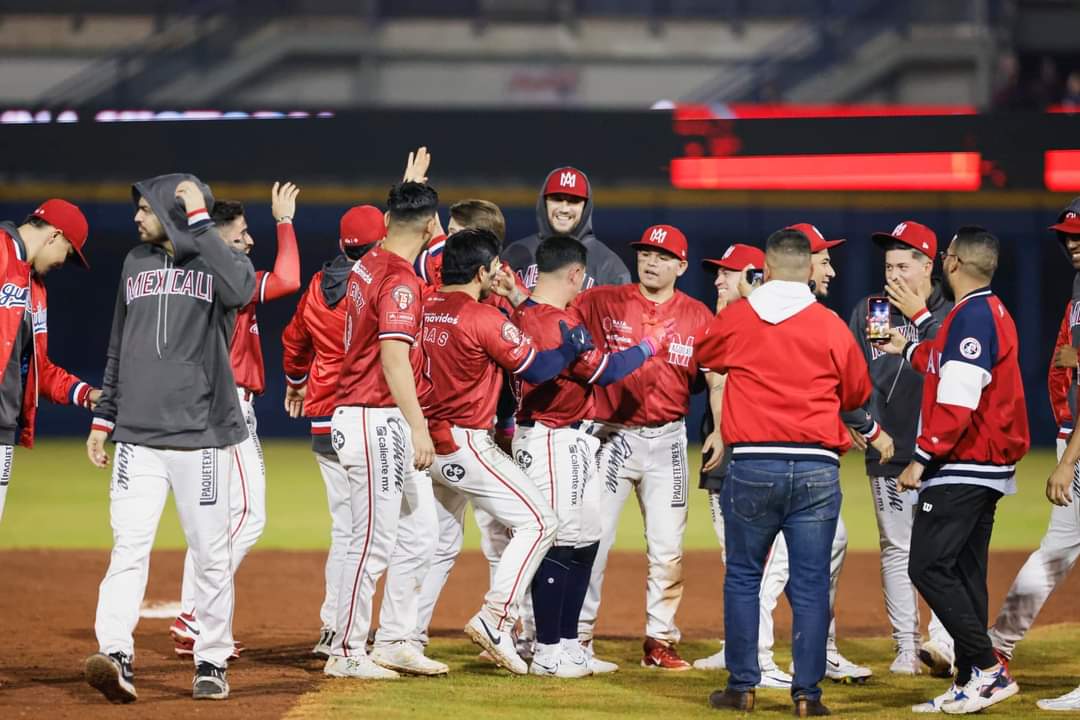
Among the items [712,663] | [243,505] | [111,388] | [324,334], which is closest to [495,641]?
[712,663]

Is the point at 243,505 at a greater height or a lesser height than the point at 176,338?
lesser

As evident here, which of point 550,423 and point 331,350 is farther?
point 331,350

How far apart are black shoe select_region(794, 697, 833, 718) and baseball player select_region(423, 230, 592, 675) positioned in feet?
4.51

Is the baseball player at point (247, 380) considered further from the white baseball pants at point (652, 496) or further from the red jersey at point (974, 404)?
the red jersey at point (974, 404)

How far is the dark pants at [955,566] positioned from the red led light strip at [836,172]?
44.3 feet

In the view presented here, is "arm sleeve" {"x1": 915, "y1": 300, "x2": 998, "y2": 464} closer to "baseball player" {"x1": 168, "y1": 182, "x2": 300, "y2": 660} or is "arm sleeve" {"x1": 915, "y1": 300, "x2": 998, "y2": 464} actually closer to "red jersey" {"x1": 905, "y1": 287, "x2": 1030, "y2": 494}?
"red jersey" {"x1": 905, "y1": 287, "x2": 1030, "y2": 494}

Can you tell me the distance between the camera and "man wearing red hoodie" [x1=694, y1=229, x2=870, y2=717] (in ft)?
18.1

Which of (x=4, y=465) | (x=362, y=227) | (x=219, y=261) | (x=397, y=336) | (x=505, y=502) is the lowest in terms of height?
(x=505, y=502)

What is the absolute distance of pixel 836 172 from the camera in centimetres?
1891

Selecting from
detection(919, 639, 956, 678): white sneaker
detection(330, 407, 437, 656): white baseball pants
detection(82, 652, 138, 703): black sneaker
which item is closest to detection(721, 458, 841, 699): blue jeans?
detection(919, 639, 956, 678): white sneaker

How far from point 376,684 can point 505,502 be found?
1001mm

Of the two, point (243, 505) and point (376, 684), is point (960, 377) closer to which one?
point (376, 684)

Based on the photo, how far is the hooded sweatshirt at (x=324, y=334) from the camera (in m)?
6.97

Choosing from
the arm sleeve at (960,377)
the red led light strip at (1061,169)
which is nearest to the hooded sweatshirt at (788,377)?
the arm sleeve at (960,377)
